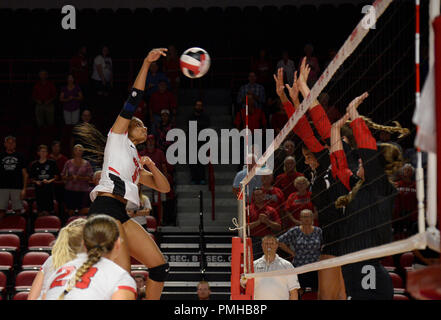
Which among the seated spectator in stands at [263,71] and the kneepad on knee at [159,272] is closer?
the kneepad on knee at [159,272]

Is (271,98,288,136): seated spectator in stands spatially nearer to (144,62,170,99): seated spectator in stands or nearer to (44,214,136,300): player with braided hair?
(144,62,170,99): seated spectator in stands

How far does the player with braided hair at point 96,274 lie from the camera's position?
3.89 metres

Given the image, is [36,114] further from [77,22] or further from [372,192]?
[372,192]

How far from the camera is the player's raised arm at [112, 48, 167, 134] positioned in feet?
19.3

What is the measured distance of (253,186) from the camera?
11.4m

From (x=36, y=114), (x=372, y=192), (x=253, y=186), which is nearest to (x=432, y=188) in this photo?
(x=372, y=192)

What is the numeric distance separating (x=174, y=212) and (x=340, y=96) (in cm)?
525

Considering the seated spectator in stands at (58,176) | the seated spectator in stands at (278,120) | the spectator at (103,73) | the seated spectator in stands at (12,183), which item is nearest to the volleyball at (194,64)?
the seated spectator in stands at (58,176)

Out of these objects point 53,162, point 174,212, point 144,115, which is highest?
point 144,115

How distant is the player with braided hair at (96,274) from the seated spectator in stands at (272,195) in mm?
6964

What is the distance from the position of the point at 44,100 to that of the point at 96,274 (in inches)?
501

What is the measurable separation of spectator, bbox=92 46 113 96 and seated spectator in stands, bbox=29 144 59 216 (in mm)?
4628

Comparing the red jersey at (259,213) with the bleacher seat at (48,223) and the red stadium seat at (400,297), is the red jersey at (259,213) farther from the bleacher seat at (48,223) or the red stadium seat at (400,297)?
the bleacher seat at (48,223)
